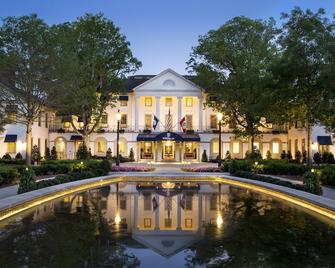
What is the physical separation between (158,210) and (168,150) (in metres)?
36.0

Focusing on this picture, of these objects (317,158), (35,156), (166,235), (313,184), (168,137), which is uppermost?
(168,137)

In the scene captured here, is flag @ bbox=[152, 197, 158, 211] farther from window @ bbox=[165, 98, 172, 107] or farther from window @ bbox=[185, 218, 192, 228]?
window @ bbox=[165, 98, 172, 107]

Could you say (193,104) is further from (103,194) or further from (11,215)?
(11,215)

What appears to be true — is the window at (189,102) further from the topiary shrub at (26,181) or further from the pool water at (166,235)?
the topiary shrub at (26,181)

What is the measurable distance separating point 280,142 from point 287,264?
145 ft

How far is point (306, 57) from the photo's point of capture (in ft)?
A: 77.9

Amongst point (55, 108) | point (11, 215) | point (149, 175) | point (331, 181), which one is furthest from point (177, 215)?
point (55, 108)

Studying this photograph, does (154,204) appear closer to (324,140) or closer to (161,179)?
(161,179)

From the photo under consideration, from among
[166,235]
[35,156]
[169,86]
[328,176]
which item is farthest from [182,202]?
[169,86]

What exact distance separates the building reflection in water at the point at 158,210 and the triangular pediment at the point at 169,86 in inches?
1166

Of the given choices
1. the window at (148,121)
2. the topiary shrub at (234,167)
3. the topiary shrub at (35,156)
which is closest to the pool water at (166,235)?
the topiary shrub at (234,167)

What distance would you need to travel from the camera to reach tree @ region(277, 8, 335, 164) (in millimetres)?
23047

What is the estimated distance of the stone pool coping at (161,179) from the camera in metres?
13.2

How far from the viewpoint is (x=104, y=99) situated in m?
40.4
